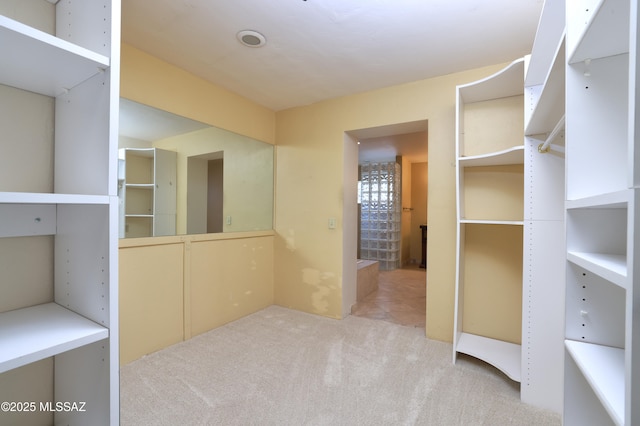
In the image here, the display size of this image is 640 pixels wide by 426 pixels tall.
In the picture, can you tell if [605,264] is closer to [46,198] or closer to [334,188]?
[46,198]

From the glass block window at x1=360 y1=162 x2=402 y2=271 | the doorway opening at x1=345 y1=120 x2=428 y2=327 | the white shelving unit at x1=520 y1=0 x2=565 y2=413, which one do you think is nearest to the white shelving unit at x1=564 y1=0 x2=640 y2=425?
the white shelving unit at x1=520 y1=0 x2=565 y2=413

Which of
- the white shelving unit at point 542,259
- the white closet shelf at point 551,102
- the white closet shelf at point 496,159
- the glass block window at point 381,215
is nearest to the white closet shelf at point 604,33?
the white closet shelf at point 551,102

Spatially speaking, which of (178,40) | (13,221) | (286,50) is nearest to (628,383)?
(13,221)

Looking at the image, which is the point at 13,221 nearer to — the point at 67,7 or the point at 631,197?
the point at 67,7

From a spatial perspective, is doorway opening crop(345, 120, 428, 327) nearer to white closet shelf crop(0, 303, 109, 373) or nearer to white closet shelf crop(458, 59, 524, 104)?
white closet shelf crop(458, 59, 524, 104)

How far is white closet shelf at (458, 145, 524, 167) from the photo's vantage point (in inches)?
70.3

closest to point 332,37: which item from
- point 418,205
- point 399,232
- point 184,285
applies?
point 184,285

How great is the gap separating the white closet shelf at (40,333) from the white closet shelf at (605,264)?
1.25 m

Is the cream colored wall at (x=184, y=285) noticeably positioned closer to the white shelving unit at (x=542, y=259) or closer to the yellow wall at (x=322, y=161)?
the yellow wall at (x=322, y=161)

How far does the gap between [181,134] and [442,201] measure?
7.43 feet

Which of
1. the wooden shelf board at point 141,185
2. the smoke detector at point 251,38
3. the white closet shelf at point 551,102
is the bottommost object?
the wooden shelf board at point 141,185

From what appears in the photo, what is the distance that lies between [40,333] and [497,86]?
267cm

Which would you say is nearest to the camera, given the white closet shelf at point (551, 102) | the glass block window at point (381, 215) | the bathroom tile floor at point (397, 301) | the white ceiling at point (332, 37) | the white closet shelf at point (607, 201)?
the white closet shelf at point (607, 201)

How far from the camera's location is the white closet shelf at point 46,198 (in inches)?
25.7
